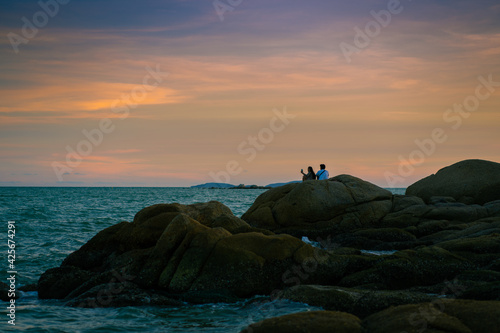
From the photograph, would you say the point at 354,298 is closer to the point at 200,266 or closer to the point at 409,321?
the point at 409,321

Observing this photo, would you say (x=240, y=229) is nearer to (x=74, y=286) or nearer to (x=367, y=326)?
(x=74, y=286)

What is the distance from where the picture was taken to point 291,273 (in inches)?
506

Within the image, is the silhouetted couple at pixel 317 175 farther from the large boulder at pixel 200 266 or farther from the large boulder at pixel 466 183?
the large boulder at pixel 200 266

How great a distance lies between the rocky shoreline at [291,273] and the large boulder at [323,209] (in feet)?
12.5

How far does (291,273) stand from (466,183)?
20.4m

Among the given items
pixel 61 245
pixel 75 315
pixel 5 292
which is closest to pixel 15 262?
pixel 61 245

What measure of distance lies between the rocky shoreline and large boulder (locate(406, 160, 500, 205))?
8.52 meters

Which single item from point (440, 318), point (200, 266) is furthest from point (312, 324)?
point (200, 266)

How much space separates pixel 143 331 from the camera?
32.9 feet

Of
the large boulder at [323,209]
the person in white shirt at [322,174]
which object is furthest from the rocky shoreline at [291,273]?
the person in white shirt at [322,174]

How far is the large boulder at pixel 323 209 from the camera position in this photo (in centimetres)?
2459

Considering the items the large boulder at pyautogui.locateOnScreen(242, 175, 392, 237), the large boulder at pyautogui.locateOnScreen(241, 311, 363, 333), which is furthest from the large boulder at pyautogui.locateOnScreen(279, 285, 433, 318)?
the large boulder at pyautogui.locateOnScreen(242, 175, 392, 237)

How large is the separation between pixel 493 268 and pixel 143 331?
953cm

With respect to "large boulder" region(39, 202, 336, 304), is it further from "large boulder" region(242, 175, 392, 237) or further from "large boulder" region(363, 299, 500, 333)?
"large boulder" region(242, 175, 392, 237)
